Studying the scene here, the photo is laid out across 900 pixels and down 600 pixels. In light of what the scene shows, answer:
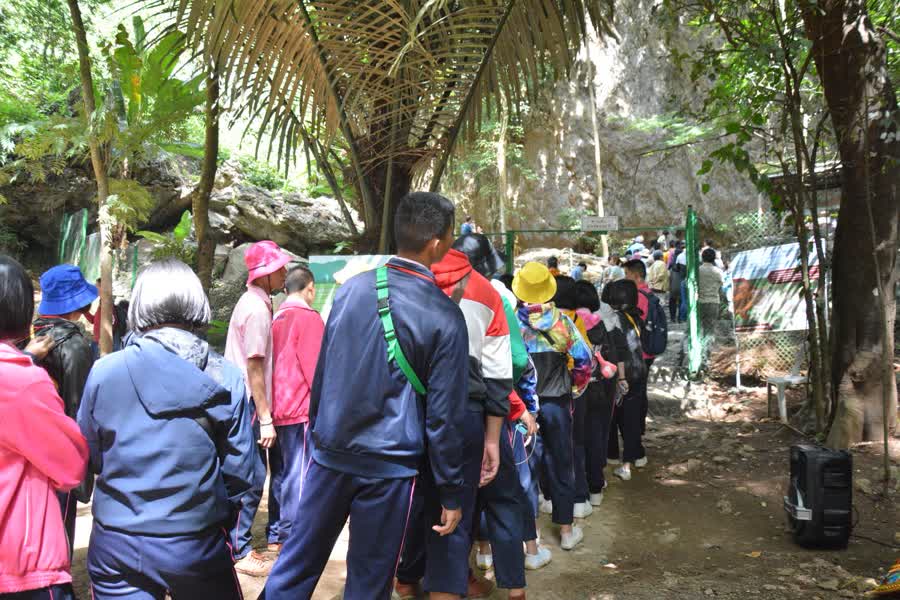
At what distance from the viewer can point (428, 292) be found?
2.54 metres

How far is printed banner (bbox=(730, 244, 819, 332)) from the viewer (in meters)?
9.08

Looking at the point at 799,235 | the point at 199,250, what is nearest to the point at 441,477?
the point at 199,250

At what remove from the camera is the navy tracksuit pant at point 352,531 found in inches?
95.8

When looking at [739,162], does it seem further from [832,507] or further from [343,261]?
[343,261]

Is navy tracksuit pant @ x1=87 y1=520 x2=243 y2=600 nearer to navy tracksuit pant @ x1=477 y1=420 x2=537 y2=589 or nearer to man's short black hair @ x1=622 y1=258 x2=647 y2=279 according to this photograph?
navy tracksuit pant @ x1=477 y1=420 x2=537 y2=589

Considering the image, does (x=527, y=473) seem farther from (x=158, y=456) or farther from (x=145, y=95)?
(x=145, y=95)

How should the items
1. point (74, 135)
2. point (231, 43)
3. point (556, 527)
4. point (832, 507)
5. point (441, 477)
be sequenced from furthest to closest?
1. point (74, 135)
2. point (556, 527)
3. point (832, 507)
4. point (231, 43)
5. point (441, 477)

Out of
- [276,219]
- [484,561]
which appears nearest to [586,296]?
[484,561]

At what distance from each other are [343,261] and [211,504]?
3.24 m

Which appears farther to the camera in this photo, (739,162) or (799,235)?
(799,235)

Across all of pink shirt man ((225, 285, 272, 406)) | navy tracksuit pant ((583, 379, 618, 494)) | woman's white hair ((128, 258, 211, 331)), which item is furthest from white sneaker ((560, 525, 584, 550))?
woman's white hair ((128, 258, 211, 331))

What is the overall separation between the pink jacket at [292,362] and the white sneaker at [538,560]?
168 cm

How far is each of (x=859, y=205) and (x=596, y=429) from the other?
3.35 meters

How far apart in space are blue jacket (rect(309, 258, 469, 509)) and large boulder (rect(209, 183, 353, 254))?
1072 cm
